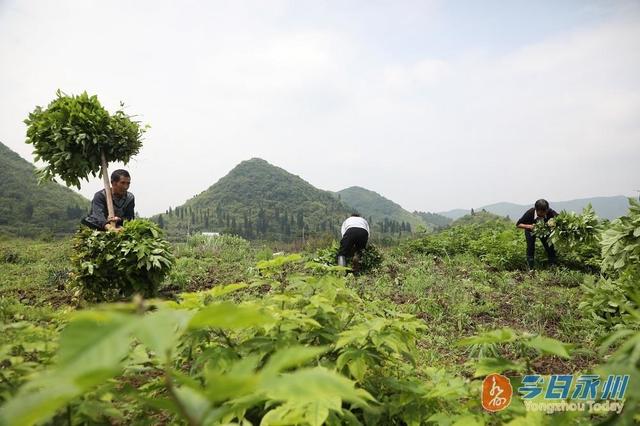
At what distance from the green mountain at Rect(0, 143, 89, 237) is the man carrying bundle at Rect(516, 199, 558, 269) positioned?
265ft

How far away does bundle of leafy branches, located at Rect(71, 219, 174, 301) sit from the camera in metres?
5.85

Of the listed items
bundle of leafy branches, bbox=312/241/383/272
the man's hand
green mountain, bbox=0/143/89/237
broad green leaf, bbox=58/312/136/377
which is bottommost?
bundle of leafy branches, bbox=312/241/383/272

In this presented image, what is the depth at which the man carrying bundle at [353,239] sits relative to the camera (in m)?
9.11

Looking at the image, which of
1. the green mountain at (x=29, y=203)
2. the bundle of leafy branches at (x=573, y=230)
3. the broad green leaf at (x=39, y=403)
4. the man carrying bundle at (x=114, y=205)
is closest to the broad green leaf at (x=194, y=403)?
the broad green leaf at (x=39, y=403)

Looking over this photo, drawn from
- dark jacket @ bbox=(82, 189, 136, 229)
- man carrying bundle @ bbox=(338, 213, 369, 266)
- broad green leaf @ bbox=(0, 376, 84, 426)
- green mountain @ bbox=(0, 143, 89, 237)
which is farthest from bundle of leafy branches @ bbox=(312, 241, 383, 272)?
green mountain @ bbox=(0, 143, 89, 237)

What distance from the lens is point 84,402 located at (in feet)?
4.42

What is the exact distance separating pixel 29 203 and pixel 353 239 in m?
101

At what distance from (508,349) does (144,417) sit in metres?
4.55

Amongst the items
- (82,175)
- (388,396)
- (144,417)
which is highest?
(82,175)

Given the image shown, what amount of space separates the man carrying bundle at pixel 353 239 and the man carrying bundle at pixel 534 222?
13.5ft

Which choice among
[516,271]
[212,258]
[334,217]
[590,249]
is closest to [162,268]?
[212,258]

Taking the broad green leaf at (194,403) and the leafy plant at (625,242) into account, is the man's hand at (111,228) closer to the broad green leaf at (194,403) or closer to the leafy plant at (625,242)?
the broad green leaf at (194,403)

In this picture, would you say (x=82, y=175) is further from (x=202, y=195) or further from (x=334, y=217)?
(x=202, y=195)

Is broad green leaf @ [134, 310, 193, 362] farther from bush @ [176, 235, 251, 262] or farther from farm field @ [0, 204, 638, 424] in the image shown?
bush @ [176, 235, 251, 262]
